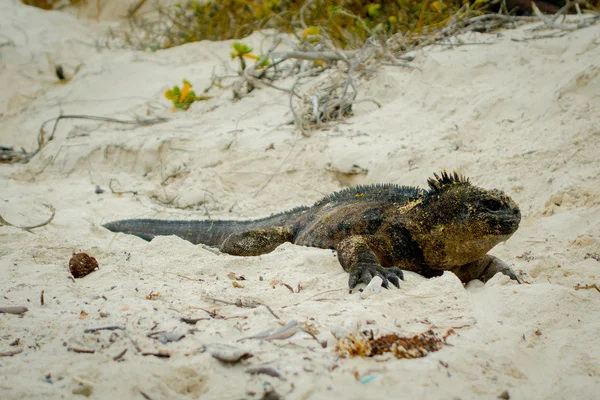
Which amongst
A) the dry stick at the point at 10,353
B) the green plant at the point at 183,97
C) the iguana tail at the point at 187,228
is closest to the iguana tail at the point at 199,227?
the iguana tail at the point at 187,228

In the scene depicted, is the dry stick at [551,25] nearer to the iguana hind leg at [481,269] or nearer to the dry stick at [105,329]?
the iguana hind leg at [481,269]

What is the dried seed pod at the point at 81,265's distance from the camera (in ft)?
8.91

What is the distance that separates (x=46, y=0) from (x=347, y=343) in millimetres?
12915

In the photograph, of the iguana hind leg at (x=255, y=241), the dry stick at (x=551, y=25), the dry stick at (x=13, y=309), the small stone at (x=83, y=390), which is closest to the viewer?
the small stone at (x=83, y=390)

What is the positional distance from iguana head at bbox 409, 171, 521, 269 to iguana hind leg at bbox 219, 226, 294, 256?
1.10 metres

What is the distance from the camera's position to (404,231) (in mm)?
3430

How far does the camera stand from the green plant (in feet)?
23.3

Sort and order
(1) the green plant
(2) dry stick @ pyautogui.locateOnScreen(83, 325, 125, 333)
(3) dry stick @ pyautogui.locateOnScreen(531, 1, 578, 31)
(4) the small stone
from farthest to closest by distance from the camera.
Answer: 1. (1) the green plant
2. (3) dry stick @ pyautogui.locateOnScreen(531, 1, 578, 31)
3. (2) dry stick @ pyautogui.locateOnScreen(83, 325, 125, 333)
4. (4) the small stone

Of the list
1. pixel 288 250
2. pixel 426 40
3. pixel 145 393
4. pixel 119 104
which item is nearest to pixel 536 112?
pixel 426 40

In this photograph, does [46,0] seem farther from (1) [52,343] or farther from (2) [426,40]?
(1) [52,343]

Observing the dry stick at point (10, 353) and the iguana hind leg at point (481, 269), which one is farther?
the iguana hind leg at point (481, 269)

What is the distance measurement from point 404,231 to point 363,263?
614mm

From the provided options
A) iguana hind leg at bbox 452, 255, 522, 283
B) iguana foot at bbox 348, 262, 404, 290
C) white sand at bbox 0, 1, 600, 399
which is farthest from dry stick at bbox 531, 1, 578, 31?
iguana foot at bbox 348, 262, 404, 290

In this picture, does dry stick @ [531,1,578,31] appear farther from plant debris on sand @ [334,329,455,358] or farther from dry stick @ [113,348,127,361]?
dry stick @ [113,348,127,361]
